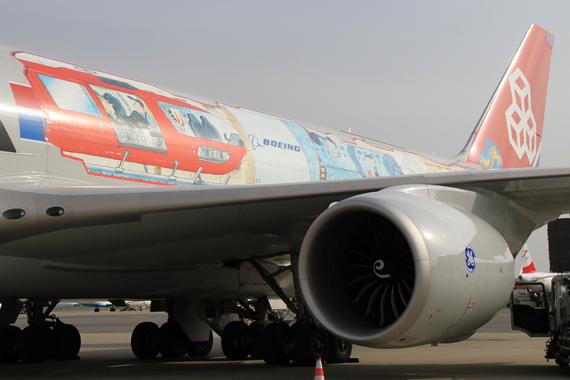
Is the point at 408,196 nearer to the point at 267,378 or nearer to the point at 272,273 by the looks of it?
the point at 267,378

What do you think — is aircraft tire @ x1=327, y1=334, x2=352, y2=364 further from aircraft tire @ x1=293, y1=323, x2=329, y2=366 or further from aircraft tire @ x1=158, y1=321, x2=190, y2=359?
aircraft tire @ x1=158, y1=321, x2=190, y2=359

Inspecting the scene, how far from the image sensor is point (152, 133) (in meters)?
6.73

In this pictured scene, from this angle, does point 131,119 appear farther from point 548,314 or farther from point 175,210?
point 548,314

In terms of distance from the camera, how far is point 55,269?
6.41m

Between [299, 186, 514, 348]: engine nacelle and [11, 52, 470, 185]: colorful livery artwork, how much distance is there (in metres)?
2.07

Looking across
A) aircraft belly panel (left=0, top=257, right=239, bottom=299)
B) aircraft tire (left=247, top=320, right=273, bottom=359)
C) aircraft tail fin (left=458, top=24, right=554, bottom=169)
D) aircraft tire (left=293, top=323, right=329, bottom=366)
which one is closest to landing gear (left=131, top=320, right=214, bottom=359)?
aircraft tire (left=247, top=320, right=273, bottom=359)

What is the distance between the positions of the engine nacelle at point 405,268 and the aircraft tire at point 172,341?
6.01 m

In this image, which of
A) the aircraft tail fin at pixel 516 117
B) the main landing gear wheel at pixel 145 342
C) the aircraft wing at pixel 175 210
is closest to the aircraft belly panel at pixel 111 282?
the aircraft wing at pixel 175 210

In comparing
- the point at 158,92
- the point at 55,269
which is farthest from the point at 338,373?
the point at 158,92

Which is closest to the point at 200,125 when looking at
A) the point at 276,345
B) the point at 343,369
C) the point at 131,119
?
the point at 131,119

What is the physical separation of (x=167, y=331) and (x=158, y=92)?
513 cm

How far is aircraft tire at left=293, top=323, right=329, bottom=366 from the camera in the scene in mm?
7926

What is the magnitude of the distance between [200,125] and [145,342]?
5.37 metres

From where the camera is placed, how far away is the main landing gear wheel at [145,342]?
1120 centimetres
